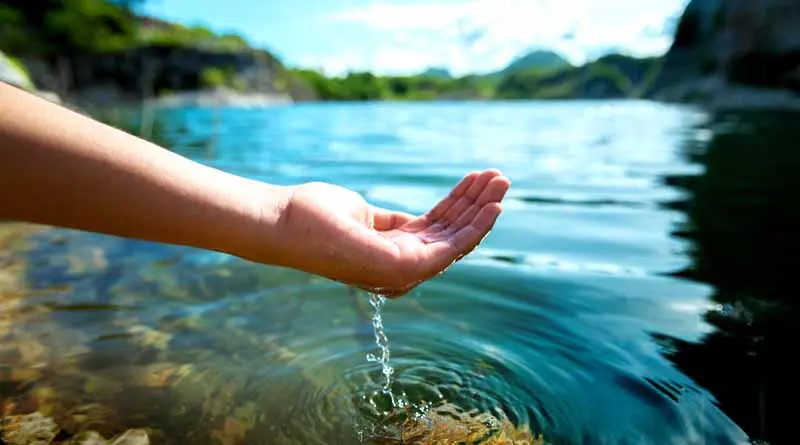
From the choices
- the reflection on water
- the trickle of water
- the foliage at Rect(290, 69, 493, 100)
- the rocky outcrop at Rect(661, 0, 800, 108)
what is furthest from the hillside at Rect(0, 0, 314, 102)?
the trickle of water

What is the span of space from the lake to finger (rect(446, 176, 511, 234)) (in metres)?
0.73

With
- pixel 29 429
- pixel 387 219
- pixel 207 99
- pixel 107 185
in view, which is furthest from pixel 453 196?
pixel 207 99

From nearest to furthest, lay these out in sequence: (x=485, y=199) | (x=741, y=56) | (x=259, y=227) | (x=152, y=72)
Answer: (x=259, y=227)
(x=485, y=199)
(x=741, y=56)
(x=152, y=72)

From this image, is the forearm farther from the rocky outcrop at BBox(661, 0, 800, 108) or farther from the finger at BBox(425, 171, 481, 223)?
the rocky outcrop at BBox(661, 0, 800, 108)

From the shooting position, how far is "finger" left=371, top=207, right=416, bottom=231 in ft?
8.71

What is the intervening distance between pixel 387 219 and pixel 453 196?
34 cm

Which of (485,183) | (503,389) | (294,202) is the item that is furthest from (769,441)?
(294,202)

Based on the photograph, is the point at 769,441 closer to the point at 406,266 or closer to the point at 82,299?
the point at 406,266

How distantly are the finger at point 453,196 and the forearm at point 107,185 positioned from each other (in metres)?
0.91

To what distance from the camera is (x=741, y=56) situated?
192ft

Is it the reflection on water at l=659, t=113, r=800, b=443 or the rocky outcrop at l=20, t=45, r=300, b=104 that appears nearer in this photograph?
the reflection on water at l=659, t=113, r=800, b=443

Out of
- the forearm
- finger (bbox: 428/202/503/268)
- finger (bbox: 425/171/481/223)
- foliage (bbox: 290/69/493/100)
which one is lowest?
finger (bbox: 428/202/503/268)

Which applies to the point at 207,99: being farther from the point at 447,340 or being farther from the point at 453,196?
the point at 453,196

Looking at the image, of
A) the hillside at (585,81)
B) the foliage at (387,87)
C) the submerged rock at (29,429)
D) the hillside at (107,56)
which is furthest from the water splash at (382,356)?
the hillside at (585,81)
